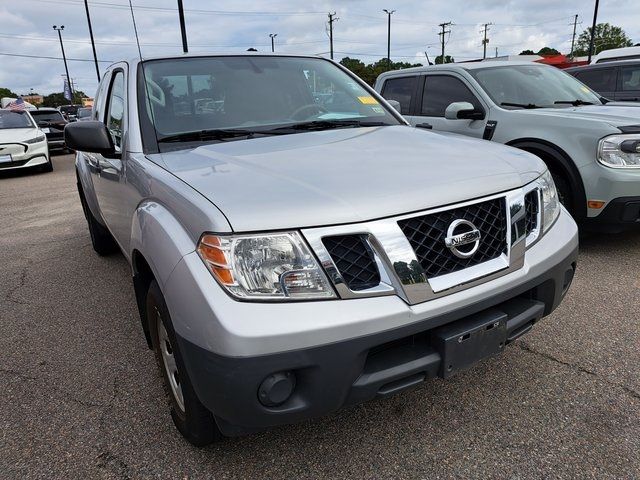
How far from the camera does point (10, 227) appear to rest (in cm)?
665

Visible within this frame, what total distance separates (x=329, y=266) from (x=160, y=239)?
70 centimetres

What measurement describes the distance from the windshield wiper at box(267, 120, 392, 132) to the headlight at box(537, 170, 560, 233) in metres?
1.05

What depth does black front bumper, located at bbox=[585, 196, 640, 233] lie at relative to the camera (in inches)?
157

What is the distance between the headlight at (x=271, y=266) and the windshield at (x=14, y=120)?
43.1 feet

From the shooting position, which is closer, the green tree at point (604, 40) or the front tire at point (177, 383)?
the front tire at point (177, 383)

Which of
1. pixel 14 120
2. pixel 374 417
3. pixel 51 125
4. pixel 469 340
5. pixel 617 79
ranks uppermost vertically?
pixel 617 79

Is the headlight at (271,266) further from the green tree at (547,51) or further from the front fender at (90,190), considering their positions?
the green tree at (547,51)

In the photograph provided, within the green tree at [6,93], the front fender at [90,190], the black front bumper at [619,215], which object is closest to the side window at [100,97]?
the front fender at [90,190]

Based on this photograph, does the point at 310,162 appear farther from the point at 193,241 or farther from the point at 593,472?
the point at 593,472

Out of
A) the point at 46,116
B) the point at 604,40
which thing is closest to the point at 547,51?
the point at 604,40

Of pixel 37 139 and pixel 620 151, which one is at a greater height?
pixel 620 151

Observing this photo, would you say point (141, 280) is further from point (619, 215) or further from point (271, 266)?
→ point (619, 215)

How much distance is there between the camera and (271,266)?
5.24ft

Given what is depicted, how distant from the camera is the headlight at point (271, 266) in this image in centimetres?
158
